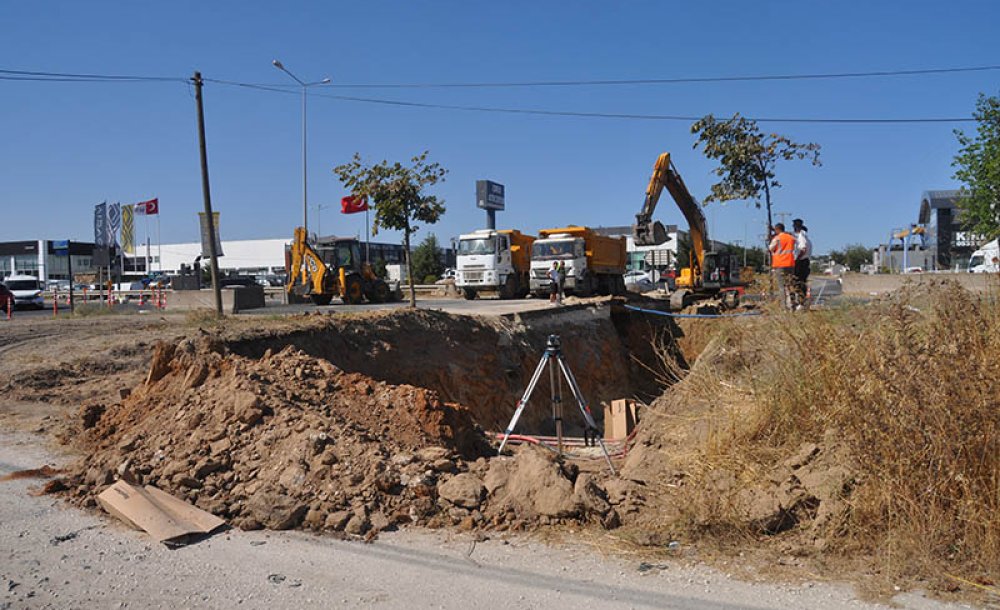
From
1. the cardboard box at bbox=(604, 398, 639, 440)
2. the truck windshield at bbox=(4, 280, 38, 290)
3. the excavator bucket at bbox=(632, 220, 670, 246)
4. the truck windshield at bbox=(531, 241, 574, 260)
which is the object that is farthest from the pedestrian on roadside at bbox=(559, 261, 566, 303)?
the truck windshield at bbox=(4, 280, 38, 290)

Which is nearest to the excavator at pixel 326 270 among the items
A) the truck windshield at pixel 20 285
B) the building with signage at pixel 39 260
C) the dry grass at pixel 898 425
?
the truck windshield at pixel 20 285

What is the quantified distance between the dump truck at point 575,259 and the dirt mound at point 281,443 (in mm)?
19655

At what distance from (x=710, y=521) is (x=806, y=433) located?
1095 millimetres

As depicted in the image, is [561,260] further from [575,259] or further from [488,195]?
[488,195]

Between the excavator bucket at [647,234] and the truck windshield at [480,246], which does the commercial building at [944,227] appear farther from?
the excavator bucket at [647,234]

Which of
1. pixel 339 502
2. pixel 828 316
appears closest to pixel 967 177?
pixel 828 316

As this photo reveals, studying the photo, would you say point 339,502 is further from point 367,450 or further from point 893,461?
point 893,461

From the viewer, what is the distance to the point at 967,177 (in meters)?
27.6

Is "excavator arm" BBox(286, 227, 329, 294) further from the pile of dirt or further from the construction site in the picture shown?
the pile of dirt

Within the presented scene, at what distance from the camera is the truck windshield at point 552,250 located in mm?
27516

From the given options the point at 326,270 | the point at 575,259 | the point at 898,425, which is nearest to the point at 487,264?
the point at 575,259

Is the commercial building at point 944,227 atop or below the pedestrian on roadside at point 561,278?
atop

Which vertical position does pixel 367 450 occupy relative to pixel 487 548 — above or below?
above

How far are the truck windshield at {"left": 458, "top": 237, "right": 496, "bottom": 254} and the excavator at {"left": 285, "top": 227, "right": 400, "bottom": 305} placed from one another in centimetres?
457
